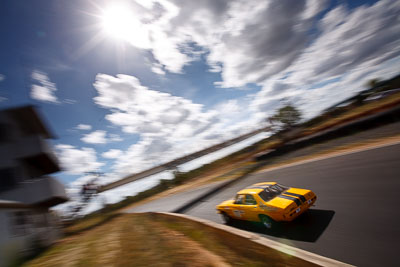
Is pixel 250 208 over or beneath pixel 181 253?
over

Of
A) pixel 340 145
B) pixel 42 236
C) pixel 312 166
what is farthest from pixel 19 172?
pixel 340 145

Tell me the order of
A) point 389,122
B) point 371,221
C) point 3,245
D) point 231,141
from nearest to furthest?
point 371,221
point 3,245
point 389,122
point 231,141

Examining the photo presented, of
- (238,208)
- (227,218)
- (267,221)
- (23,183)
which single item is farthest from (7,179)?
(267,221)

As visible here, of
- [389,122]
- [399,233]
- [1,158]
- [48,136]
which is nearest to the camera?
[399,233]

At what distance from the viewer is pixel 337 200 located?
6.77 m

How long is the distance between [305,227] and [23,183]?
14.4m

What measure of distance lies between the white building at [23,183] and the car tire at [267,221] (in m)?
11.0

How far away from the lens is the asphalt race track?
4.24 m

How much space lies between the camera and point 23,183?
11.3m

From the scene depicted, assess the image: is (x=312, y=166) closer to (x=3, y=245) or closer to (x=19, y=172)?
(x=3, y=245)

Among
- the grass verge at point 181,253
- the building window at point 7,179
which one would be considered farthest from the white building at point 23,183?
the grass verge at point 181,253

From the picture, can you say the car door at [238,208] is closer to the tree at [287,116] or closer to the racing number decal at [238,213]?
the racing number decal at [238,213]

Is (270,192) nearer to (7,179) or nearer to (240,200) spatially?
(240,200)

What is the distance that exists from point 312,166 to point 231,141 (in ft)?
114
